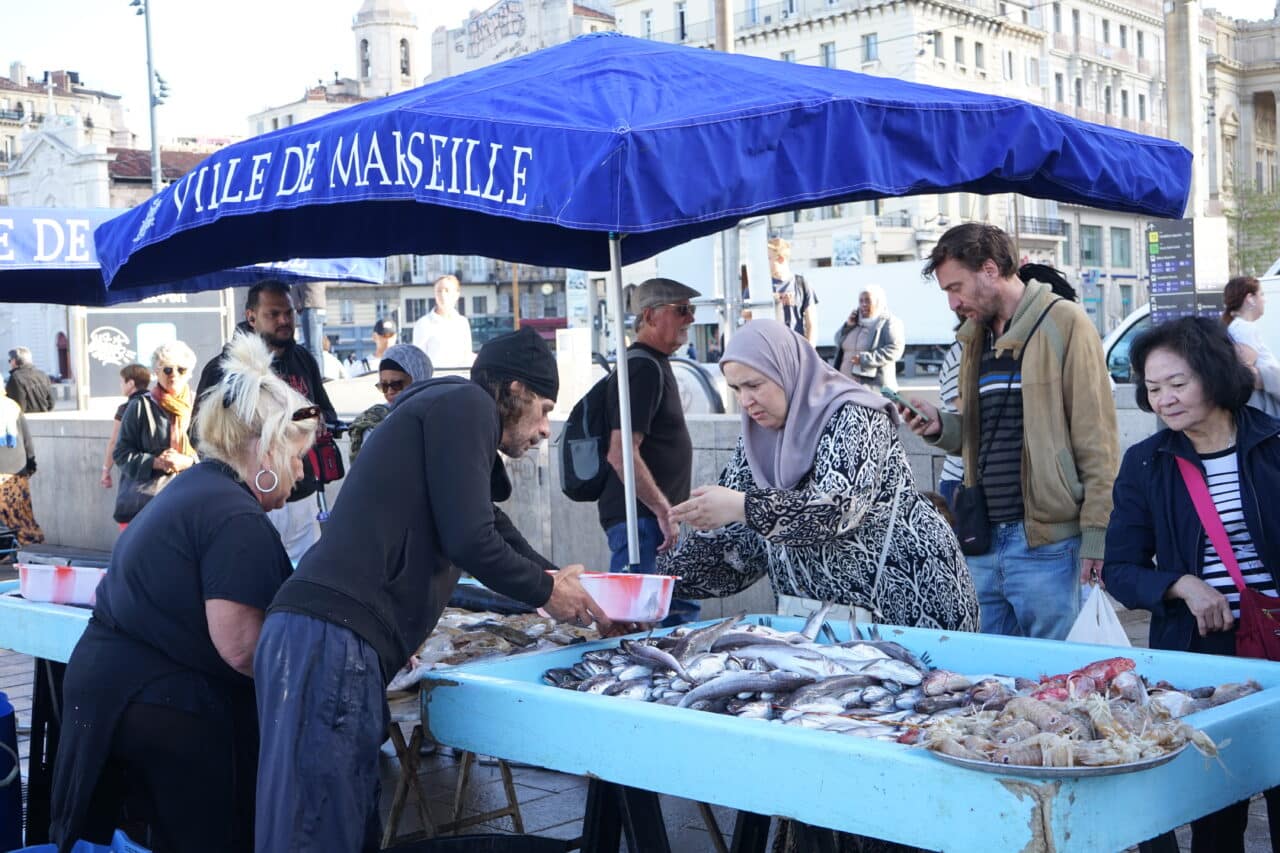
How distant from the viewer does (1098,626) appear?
433 cm

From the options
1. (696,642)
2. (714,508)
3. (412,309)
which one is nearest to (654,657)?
(696,642)

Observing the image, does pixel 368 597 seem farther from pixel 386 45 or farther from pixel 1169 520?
pixel 386 45

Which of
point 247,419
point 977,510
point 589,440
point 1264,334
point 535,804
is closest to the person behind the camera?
point 247,419

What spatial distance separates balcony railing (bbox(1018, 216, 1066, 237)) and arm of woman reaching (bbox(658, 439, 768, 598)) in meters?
63.0

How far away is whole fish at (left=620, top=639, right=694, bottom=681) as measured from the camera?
357 cm

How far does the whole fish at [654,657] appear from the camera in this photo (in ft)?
11.7

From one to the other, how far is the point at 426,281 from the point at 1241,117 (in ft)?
178

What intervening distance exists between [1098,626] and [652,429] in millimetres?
2211

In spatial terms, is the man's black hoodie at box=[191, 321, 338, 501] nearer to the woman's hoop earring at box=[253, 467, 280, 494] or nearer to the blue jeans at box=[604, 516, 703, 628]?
the blue jeans at box=[604, 516, 703, 628]

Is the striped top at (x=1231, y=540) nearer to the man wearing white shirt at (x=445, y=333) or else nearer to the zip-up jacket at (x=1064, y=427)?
the zip-up jacket at (x=1064, y=427)

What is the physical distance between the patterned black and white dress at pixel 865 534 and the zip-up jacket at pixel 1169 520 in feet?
1.55

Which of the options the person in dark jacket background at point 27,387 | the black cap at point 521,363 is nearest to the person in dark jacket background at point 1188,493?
the black cap at point 521,363

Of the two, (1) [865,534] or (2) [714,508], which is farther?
(1) [865,534]

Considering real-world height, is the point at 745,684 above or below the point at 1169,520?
below
